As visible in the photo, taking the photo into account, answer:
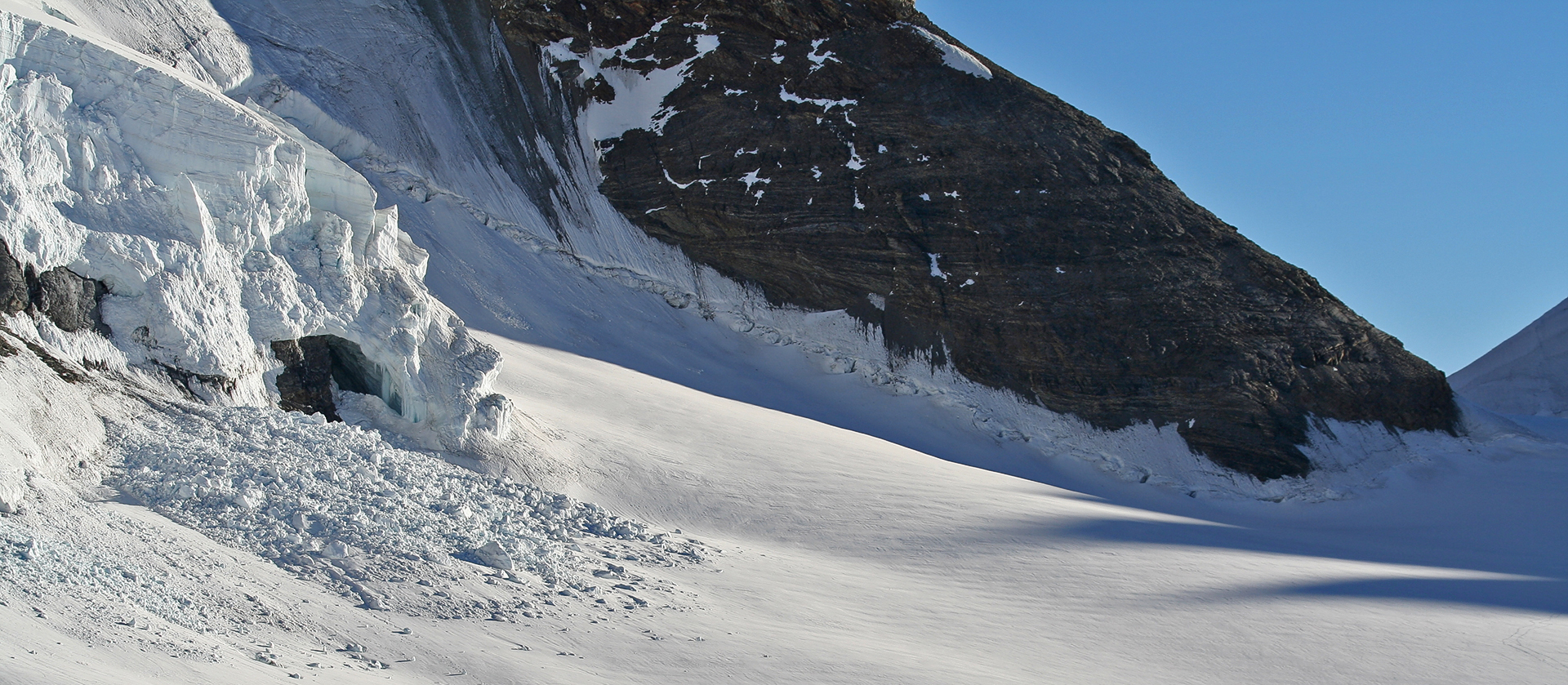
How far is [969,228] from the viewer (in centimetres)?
2314

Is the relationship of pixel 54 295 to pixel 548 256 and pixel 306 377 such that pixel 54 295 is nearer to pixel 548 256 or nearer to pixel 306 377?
pixel 306 377

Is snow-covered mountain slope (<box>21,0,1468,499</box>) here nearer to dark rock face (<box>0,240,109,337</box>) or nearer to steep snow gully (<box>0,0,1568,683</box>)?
steep snow gully (<box>0,0,1568,683</box>)

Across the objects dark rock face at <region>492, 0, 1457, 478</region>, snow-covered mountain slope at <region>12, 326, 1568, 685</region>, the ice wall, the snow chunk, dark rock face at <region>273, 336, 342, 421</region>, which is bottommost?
snow-covered mountain slope at <region>12, 326, 1568, 685</region>

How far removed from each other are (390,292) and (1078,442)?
1329 centimetres

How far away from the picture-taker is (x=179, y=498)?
8.20 meters

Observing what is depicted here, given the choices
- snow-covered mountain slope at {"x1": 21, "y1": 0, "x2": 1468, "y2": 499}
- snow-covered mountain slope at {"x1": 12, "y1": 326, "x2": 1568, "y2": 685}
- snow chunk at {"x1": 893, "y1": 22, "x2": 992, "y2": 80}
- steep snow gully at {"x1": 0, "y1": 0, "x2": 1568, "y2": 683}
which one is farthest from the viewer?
snow chunk at {"x1": 893, "y1": 22, "x2": 992, "y2": 80}

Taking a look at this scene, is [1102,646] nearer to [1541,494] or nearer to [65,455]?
[65,455]

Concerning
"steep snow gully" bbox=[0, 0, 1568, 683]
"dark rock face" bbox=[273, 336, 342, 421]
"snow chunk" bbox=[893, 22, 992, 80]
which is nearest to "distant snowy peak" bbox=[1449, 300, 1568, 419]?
"steep snow gully" bbox=[0, 0, 1568, 683]

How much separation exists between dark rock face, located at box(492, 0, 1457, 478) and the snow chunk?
0.37 ft

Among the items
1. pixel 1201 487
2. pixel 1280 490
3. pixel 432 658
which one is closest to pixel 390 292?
pixel 432 658

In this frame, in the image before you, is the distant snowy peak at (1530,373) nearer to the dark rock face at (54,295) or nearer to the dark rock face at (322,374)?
the dark rock face at (322,374)

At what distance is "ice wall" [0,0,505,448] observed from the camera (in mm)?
9695

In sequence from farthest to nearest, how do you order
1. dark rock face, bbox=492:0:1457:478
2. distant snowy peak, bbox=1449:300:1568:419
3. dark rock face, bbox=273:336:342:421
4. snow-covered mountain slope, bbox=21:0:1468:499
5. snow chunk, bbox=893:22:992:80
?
1. distant snowy peak, bbox=1449:300:1568:419
2. snow chunk, bbox=893:22:992:80
3. dark rock face, bbox=492:0:1457:478
4. snow-covered mountain slope, bbox=21:0:1468:499
5. dark rock face, bbox=273:336:342:421

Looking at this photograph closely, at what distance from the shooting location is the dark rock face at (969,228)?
858 inches
